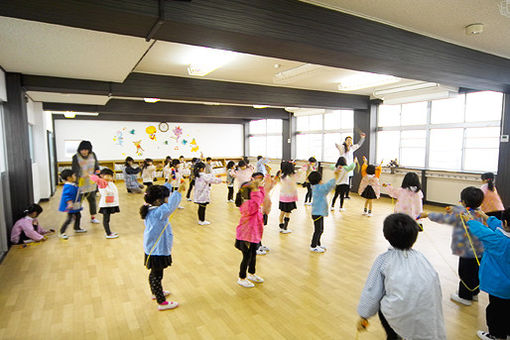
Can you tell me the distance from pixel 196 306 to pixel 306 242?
240 centimetres

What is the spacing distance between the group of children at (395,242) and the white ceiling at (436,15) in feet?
5.72

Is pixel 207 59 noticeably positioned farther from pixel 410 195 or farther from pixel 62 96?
pixel 62 96

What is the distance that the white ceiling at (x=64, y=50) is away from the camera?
3023mm

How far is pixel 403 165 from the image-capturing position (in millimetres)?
8750

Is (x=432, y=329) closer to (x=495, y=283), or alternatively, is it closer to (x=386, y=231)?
(x=386, y=231)

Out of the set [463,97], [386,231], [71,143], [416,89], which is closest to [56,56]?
[386,231]

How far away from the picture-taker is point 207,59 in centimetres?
473

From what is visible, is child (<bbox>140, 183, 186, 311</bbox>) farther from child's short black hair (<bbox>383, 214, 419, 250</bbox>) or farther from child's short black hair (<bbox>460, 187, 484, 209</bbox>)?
child's short black hair (<bbox>460, 187, 484, 209</bbox>)

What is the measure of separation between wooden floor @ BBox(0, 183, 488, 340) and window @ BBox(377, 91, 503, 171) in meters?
2.81

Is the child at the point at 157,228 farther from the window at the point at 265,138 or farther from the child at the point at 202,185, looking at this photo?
the window at the point at 265,138

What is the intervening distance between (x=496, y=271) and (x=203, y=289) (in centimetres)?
264

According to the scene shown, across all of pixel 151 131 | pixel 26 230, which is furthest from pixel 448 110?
pixel 151 131

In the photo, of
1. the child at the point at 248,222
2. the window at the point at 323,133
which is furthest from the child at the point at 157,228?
the window at the point at 323,133

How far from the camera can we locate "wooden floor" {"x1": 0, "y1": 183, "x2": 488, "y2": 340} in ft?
8.45
